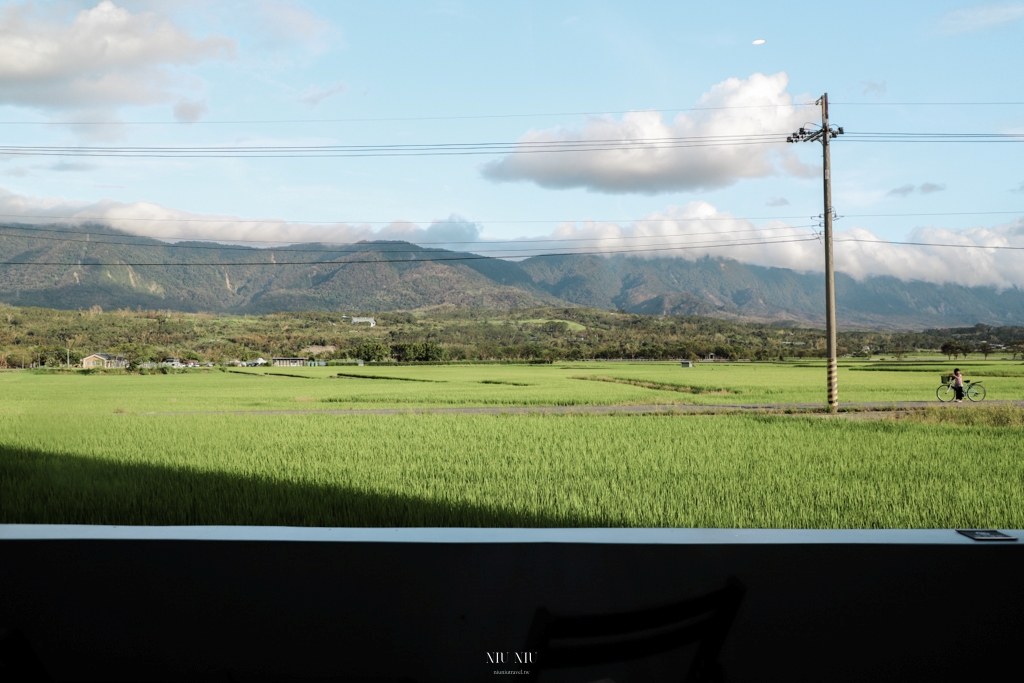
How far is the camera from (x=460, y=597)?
229cm

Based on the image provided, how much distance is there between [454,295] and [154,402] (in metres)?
137

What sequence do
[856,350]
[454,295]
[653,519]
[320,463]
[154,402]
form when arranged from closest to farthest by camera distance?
[653,519] → [320,463] → [154,402] → [856,350] → [454,295]

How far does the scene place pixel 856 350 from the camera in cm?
7900

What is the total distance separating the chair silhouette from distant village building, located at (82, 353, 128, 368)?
204ft

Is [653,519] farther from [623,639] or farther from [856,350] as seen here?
[856,350]

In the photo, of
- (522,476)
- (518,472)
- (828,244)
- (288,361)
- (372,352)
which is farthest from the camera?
(288,361)

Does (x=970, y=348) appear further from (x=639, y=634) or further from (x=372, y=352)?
(x=639, y=634)

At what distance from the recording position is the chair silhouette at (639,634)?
218 centimetres

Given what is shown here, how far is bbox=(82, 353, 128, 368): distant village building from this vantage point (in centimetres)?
5525

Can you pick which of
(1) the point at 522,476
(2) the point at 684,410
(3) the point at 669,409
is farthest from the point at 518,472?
(3) the point at 669,409

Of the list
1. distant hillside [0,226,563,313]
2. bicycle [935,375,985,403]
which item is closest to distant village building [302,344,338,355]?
bicycle [935,375,985,403]

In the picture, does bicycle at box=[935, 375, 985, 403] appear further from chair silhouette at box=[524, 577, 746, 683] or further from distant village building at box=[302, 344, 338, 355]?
distant village building at box=[302, 344, 338, 355]

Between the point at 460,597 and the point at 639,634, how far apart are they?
1.94ft

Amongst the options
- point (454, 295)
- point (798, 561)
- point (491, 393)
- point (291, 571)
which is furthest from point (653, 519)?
point (454, 295)
